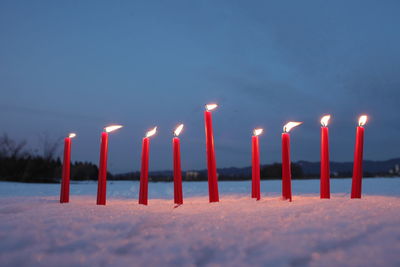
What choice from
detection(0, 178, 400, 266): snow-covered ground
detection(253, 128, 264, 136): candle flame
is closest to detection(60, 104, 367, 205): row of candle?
detection(253, 128, 264, 136): candle flame

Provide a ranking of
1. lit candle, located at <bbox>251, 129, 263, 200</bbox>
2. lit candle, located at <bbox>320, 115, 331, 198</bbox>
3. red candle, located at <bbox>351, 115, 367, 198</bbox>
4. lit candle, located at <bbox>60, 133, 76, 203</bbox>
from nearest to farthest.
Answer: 1. red candle, located at <bbox>351, 115, 367, 198</bbox>
2. lit candle, located at <bbox>320, 115, 331, 198</bbox>
3. lit candle, located at <bbox>60, 133, 76, 203</bbox>
4. lit candle, located at <bbox>251, 129, 263, 200</bbox>

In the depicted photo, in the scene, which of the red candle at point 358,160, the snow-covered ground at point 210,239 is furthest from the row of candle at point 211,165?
the snow-covered ground at point 210,239

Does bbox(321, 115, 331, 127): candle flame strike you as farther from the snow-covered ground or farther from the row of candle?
the snow-covered ground

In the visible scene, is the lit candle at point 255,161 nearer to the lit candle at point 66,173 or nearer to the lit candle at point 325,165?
the lit candle at point 325,165

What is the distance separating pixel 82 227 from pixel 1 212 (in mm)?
977

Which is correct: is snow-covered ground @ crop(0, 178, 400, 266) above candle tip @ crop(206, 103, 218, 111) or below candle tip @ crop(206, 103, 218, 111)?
below

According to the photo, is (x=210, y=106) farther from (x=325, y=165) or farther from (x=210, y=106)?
(x=325, y=165)

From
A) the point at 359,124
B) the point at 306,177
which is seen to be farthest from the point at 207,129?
the point at 306,177

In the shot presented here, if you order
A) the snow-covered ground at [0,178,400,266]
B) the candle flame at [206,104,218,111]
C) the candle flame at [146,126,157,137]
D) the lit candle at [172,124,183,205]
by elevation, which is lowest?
the snow-covered ground at [0,178,400,266]

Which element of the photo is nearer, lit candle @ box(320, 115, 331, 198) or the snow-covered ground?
the snow-covered ground

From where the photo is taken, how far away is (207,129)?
110 inches

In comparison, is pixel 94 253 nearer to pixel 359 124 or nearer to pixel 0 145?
pixel 359 124

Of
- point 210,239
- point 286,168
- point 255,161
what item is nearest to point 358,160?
point 286,168

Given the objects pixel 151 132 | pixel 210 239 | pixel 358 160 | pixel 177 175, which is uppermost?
pixel 151 132
